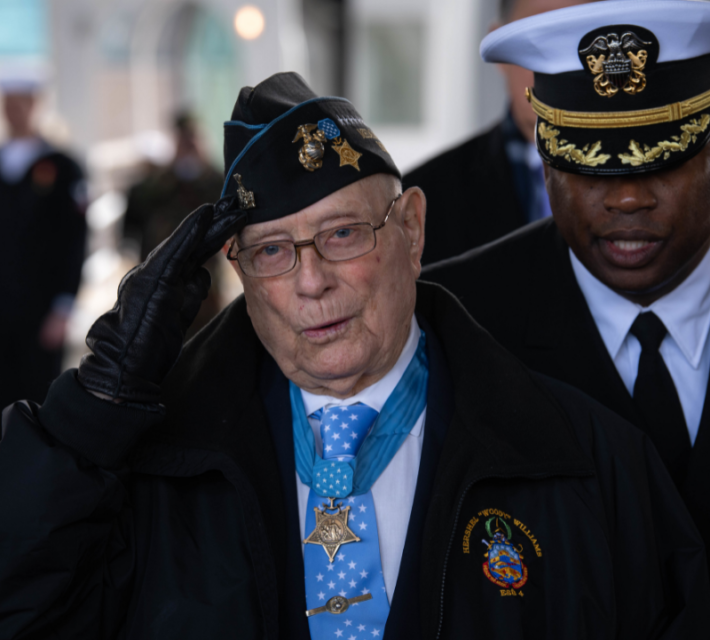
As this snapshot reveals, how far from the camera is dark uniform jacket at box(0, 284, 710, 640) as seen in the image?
1.56 meters

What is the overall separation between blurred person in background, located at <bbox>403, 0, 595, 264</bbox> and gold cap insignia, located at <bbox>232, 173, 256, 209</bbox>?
110 centimetres

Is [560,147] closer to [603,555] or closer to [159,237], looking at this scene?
[603,555]

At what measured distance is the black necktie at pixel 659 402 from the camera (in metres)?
1.97

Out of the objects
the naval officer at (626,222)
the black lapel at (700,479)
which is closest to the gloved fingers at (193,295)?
the naval officer at (626,222)

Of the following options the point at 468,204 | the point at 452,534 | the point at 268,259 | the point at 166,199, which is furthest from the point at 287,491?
the point at 166,199

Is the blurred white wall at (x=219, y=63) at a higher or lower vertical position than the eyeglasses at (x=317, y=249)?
lower

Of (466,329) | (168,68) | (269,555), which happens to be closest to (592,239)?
(466,329)

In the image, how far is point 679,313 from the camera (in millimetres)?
2010

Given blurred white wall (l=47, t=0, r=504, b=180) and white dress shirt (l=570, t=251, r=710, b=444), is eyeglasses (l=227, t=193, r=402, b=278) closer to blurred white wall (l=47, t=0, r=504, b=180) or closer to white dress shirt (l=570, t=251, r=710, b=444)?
white dress shirt (l=570, t=251, r=710, b=444)

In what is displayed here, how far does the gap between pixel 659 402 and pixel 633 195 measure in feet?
1.55

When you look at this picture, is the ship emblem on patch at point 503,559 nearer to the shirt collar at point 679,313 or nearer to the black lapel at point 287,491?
the black lapel at point 287,491

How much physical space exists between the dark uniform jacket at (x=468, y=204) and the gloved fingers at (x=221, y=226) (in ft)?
3.69

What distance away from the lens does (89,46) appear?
12.0 metres

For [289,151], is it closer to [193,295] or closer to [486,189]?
[193,295]
